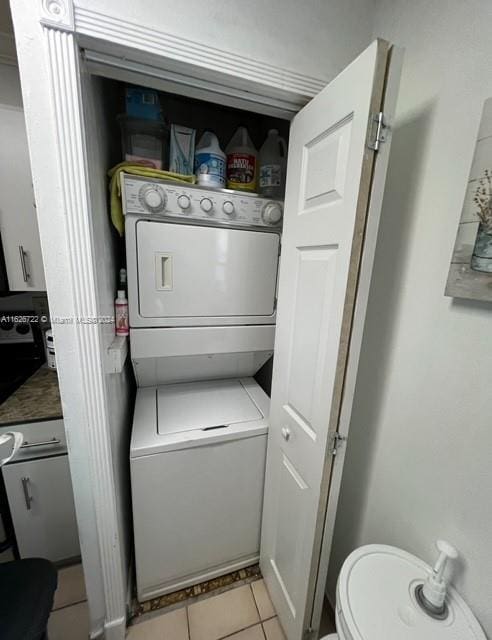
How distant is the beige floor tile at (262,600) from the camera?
4.50ft

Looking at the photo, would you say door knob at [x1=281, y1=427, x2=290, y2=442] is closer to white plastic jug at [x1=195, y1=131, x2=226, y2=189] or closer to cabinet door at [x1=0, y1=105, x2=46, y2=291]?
white plastic jug at [x1=195, y1=131, x2=226, y2=189]

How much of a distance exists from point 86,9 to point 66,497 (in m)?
1.93

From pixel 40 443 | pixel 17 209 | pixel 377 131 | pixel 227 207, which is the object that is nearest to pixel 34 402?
pixel 40 443

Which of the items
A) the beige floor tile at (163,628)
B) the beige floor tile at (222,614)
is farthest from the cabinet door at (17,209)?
the beige floor tile at (222,614)

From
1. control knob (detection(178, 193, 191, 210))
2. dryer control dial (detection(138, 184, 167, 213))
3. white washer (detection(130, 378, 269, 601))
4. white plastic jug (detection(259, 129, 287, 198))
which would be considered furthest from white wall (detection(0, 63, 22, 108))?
white washer (detection(130, 378, 269, 601))

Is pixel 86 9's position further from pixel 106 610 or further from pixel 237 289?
pixel 106 610

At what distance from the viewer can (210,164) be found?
1.23 metres

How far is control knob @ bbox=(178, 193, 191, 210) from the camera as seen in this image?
1.13m

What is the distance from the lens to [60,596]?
1.40 m

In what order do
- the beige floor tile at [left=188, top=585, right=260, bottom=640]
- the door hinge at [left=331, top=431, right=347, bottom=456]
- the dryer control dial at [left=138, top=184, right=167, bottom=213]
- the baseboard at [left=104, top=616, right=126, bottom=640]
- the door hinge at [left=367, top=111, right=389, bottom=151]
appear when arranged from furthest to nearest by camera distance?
the beige floor tile at [left=188, top=585, right=260, bottom=640] < the baseboard at [left=104, top=616, right=126, bottom=640] < the dryer control dial at [left=138, top=184, right=167, bottom=213] < the door hinge at [left=331, top=431, right=347, bottom=456] < the door hinge at [left=367, top=111, right=389, bottom=151]

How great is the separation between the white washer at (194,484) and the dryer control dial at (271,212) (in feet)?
3.25

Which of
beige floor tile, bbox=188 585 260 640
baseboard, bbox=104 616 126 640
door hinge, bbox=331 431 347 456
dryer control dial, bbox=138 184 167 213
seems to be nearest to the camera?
door hinge, bbox=331 431 347 456

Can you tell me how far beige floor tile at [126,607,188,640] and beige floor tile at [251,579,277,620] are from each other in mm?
378

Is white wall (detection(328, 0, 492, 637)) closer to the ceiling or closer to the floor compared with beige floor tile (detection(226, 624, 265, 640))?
closer to the ceiling
